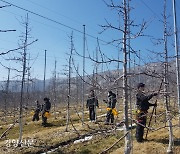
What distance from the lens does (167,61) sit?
11.2 m

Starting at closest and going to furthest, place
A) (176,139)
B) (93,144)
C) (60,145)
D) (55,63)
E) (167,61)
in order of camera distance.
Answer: (167,61) → (176,139) → (93,144) → (60,145) → (55,63)

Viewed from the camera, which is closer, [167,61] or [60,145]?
[167,61]

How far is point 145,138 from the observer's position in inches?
502

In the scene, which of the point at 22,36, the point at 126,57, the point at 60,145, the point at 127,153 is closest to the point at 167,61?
the point at 126,57

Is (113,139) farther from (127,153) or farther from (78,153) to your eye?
(127,153)

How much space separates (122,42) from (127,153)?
256cm

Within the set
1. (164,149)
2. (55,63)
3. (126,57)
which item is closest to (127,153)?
(126,57)

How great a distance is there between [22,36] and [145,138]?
9.88 metres

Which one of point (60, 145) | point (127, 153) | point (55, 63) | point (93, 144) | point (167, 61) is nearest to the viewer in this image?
point (127, 153)

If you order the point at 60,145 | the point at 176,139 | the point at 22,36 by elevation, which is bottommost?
the point at 60,145

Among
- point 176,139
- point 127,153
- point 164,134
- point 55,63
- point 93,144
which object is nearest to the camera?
point 127,153

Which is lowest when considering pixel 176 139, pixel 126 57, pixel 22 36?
Answer: pixel 176 139

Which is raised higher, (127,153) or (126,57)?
(126,57)

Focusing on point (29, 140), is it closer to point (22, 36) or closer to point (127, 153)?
point (22, 36)
